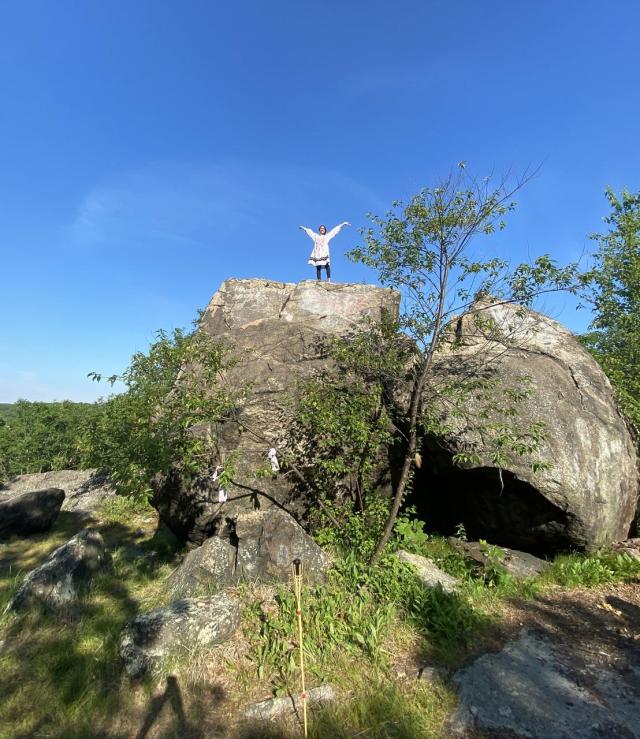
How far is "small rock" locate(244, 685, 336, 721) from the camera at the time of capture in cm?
448

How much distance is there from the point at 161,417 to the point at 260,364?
2.83 m

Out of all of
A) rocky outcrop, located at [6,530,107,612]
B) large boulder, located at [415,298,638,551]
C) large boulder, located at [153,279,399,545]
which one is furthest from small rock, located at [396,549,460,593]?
rocky outcrop, located at [6,530,107,612]

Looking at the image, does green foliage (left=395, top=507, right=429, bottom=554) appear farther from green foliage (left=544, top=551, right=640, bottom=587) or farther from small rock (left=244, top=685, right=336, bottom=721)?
small rock (left=244, top=685, right=336, bottom=721)

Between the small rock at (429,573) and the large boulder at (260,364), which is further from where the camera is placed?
the large boulder at (260,364)

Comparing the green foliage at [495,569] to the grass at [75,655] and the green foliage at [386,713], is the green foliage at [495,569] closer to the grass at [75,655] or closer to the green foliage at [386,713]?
the green foliage at [386,713]

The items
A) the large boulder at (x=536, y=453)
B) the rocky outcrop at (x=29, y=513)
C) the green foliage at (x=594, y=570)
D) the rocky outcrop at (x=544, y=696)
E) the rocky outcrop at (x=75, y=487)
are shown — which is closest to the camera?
the rocky outcrop at (x=544, y=696)

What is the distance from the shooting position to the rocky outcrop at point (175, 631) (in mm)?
5156

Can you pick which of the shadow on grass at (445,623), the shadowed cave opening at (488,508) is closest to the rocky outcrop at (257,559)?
the shadow on grass at (445,623)

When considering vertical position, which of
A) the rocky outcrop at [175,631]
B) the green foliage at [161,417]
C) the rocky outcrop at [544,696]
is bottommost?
the rocky outcrop at [544,696]

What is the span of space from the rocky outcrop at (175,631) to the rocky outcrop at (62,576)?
1999mm

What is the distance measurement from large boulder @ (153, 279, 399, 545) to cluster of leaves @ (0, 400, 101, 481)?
52.3ft

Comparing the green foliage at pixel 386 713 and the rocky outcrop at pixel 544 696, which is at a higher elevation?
the rocky outcrop at pixel 544 696

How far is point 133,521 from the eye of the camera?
12.4 metres

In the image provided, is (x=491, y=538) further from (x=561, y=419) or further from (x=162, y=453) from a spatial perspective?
(x=162, y=453)
